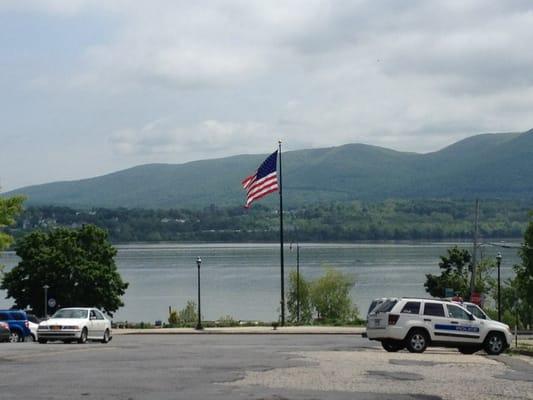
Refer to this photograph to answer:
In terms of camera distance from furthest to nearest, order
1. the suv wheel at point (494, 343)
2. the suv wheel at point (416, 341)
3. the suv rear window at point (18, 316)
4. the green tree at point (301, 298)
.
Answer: the green tree at point (301, 298) < the suv rear window at point (18, 316) < the suv wheel at point (494, 343) < the suv wheel at point (416, 341)

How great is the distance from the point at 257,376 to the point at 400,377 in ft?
9.24

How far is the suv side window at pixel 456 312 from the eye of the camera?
30.1 metres

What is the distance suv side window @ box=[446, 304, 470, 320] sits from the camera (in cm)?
3012

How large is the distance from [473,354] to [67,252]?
47305mm

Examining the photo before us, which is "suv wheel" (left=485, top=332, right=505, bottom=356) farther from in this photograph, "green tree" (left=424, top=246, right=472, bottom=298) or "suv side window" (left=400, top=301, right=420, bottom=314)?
"green tree" (left=424, top=246, right=472, bottom=298)

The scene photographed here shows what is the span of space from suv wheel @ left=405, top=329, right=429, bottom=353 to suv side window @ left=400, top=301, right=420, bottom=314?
0.57 meters

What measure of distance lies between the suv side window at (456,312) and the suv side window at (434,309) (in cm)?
28

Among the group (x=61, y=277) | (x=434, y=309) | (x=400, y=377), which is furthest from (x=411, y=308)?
(x=61, y=277)

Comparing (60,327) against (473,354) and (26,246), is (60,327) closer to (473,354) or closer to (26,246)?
(473,354)

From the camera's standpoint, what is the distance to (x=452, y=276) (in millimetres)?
90625

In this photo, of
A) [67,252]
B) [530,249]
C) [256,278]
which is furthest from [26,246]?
[256,278]

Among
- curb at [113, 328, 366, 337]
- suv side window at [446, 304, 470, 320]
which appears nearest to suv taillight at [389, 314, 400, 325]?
suv side window at [446, 304, 470, 320]

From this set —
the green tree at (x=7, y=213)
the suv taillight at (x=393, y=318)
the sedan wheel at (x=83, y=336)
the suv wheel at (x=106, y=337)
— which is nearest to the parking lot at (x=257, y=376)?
the suv taillight at (x=393, y=318)

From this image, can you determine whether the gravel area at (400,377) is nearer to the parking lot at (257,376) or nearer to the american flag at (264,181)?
the parking lot at (257,376)
